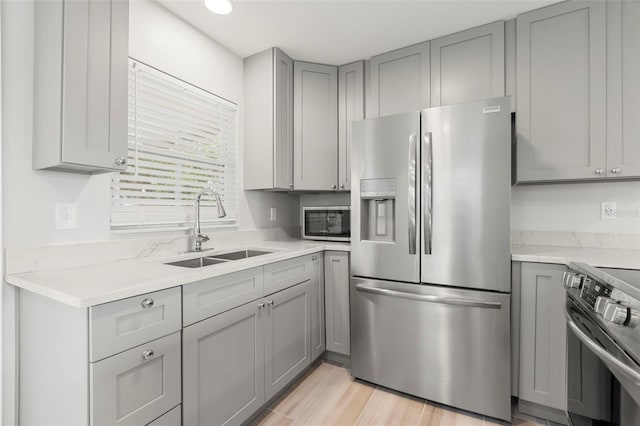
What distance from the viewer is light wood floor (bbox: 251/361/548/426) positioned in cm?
170

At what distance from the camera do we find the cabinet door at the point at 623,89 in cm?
169

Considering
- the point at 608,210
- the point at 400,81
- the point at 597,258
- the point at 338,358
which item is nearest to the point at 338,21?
the point at 400,81

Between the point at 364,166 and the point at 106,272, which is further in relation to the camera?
the point at 364,166

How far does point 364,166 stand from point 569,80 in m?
1.37

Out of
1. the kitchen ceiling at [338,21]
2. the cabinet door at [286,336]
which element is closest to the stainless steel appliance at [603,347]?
the cabinet door at [286,336]

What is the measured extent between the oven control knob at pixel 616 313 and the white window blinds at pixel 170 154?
2.11m

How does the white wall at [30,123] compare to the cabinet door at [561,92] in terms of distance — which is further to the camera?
the cabinet door at [561,92]

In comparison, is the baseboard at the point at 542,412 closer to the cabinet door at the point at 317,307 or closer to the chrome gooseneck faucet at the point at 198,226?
the cabinet door at the point at 317,307

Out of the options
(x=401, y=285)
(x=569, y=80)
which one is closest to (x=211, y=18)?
(x=401, y=285)

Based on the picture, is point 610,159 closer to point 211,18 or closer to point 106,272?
point 211,18

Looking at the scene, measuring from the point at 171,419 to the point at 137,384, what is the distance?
25 centimetres

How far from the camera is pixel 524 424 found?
1688 mm

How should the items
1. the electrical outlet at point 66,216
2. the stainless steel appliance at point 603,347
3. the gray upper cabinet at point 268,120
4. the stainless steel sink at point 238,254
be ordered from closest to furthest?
the stainless steel appliance at point 603,347 → the electrical outlet at point 66,216 → the stainless steel sink at point 238,254 → the gray upper cabinet at point 268,120

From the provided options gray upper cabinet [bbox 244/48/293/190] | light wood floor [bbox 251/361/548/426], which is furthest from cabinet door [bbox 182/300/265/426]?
gray upper cabinet [bbox 244/48/293/190]
